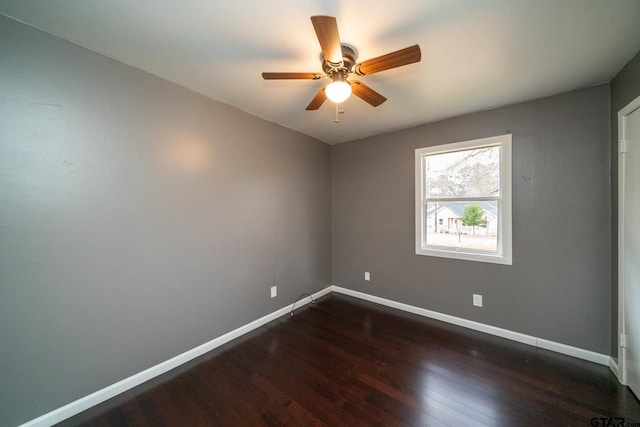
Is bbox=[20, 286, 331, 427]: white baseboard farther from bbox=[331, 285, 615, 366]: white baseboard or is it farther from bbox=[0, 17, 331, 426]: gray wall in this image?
bbox=[331, 285, 615, 366]: white baseboard

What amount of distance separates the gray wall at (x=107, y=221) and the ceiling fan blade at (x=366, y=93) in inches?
54.9

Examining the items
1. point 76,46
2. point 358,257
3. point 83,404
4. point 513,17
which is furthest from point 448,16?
point 83,404

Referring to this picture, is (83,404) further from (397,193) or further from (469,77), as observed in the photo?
(469,77)

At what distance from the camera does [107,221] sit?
1.63 meters

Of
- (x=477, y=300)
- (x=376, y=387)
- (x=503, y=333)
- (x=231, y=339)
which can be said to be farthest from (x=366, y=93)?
(x=503, y=333)

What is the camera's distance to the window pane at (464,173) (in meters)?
2.48

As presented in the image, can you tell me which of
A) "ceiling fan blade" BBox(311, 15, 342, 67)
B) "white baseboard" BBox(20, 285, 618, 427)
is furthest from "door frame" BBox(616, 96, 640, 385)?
"ceiling fan blade" BBox(311, 15, 342, 67)

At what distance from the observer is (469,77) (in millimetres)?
1870

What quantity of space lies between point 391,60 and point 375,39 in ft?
0.88

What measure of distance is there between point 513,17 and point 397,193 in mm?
2001

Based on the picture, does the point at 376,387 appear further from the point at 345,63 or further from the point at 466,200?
the point at 345,63

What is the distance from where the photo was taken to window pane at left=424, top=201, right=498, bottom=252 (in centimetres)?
250

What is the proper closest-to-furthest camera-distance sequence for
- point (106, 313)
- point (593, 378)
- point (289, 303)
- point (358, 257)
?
point (106, 313) → point (593, 378) → point (289, 303) → point (358, 257)

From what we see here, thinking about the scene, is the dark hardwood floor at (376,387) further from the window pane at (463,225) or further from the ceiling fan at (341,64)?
the ceiling fan at (341,64)
